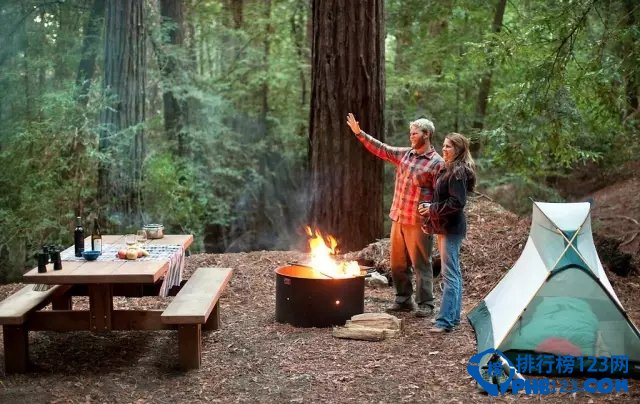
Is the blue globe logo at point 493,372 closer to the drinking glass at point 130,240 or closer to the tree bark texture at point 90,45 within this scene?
the drinking glass at point 130,240

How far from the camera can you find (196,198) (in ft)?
40.0

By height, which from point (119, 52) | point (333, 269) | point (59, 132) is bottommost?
point (333, 269)


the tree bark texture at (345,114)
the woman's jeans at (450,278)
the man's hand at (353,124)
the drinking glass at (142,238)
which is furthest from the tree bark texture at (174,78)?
the woman's jeans at (450,278)

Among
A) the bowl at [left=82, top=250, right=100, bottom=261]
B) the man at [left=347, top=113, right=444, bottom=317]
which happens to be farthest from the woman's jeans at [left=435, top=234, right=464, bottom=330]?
the bowl at [left=82, top=250, right=100, bottom=261]

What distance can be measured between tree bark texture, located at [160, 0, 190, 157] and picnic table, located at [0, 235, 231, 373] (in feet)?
23.2

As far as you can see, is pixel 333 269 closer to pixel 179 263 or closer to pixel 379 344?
pixel 379 344

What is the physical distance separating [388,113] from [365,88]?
4.53m

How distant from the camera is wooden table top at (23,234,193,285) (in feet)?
14.9

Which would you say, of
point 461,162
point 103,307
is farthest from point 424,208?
point 103,307

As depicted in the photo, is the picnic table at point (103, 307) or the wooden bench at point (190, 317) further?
the wooden bench at point (190, 317)

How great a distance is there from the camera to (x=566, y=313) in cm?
478

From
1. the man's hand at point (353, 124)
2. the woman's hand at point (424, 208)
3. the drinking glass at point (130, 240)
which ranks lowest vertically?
the drinking glass at point (130, 240)

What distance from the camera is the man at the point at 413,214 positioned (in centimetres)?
585

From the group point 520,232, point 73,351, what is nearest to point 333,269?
point 73,351
